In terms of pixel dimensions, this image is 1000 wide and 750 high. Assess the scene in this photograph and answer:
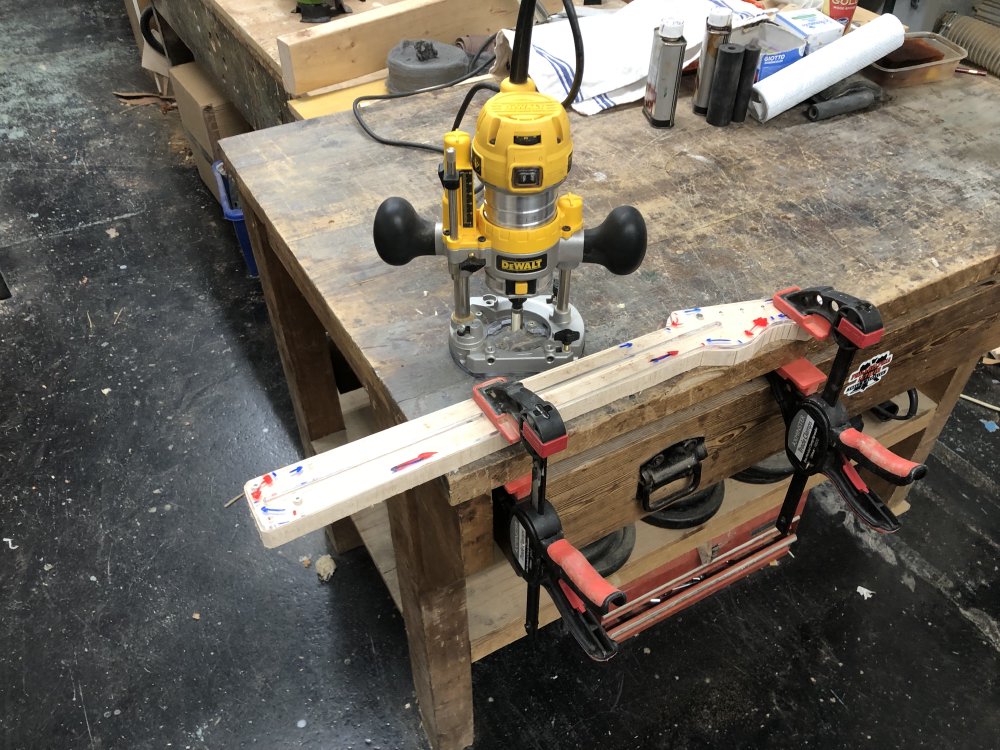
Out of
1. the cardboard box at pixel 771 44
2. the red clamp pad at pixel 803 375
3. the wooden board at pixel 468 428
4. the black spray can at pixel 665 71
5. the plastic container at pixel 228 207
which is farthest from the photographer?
the plastic container at pixel 228 207

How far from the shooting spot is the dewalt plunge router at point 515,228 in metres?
0.70

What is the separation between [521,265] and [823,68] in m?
0.80

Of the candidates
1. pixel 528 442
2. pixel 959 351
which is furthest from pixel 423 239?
pixel 959 351

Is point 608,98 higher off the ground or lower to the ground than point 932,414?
higher

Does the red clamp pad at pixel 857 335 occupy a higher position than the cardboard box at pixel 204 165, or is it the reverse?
the red clamp pad at pixel 857 335

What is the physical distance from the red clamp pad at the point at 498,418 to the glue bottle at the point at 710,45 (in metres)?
0.78

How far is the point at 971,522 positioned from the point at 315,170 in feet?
5.19

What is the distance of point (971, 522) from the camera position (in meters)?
1.71

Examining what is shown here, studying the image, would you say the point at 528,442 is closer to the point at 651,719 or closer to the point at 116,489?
the point at 651,719

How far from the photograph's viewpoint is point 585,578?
2.31 feet

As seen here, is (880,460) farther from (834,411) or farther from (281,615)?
(281,615)

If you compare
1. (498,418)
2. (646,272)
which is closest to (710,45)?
(646,272)

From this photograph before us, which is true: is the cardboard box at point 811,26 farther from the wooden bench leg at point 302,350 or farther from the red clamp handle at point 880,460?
the wooden bench leg at point 302,350

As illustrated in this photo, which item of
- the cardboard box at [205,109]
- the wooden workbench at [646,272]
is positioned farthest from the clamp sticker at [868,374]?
the cardboard box at [205,109]
